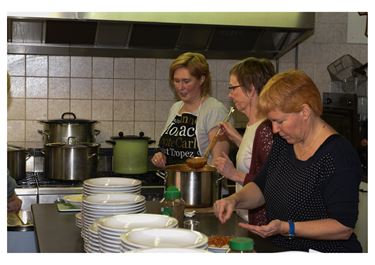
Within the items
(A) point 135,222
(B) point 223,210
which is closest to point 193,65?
(B) point 223,210

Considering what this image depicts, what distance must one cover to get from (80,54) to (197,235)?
2.84 m

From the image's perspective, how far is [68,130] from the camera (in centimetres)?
359

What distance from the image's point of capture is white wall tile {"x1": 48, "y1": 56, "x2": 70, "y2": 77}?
3.91m

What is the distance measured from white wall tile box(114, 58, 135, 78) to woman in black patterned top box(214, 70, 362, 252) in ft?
7.25

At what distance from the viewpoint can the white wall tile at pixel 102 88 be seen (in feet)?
13.1

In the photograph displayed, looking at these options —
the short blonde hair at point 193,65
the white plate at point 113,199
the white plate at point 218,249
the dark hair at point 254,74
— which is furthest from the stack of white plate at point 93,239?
the short blonde hair at point 193,65

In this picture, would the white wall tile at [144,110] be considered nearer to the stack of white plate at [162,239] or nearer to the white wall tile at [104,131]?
the white wall tile at [104,131]

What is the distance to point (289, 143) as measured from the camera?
196 cm

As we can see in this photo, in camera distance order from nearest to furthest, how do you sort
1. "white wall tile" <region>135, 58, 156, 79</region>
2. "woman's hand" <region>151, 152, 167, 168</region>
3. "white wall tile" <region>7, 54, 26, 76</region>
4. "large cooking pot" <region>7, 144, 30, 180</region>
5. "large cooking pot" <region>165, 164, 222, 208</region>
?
"large cooking pot" <region>165, 164, 222, 208</region> < "woman's hand" <region>151, 152, 167, 168</region> < "large cooking pot" <region>7, 144, 30, 180</region> < "white wall tile" <region>7, 54, 26, 76</region> < "white wall tile" <region>135, 58, 156, 79</region>

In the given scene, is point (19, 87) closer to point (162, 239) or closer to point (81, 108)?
point (81, 108)

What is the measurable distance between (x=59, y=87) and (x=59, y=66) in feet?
0.47

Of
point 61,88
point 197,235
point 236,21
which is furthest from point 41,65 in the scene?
point 197,235

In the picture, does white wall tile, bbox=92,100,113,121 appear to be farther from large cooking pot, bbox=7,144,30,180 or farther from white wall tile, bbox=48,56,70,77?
large cooking pot, bbox=7,144,30,180

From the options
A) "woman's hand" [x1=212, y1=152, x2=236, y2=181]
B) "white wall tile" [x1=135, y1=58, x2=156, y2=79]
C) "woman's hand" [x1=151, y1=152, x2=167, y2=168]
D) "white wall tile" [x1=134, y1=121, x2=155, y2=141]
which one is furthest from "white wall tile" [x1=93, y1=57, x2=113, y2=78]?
"woman's hand" [x1=212, y1=152, x2=236, y2=181]
